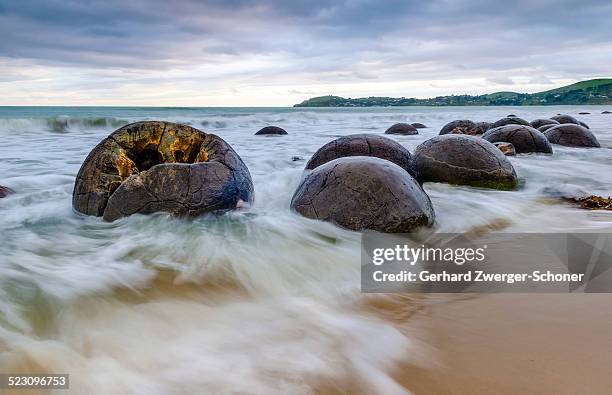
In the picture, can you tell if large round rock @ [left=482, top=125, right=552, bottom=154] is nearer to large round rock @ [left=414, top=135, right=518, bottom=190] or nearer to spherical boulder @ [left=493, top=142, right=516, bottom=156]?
spherical boulder @ [left=493, top=142, right=516, bottom=156]

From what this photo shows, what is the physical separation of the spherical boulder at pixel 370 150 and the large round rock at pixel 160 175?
166 centimetres

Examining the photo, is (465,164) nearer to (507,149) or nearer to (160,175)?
(507,149)

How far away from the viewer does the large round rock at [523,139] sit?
9586 millimetres

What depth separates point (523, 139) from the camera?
31.8ft

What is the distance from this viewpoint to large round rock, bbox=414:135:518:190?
607 centimetres

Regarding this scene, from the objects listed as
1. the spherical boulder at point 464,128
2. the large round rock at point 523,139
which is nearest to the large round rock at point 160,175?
the large round rock at point 523,139

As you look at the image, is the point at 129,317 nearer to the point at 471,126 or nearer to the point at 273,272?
the point at 273,272

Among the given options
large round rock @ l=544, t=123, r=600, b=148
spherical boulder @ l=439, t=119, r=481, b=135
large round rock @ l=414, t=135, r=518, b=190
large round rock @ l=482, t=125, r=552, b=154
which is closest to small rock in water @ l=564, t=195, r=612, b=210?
large round rock @ l=414, t=135, r=518, b=190

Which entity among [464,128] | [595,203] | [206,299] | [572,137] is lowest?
[206,299]

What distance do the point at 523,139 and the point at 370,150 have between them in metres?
5.11

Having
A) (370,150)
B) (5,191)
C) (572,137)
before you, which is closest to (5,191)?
(5,191)

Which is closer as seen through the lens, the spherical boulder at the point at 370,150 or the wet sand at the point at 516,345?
the wet sand at the point at 516,345

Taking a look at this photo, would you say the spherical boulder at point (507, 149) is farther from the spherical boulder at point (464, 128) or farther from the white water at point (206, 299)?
the spherical boulder at point (464, 128)

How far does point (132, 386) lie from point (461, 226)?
332 cm
